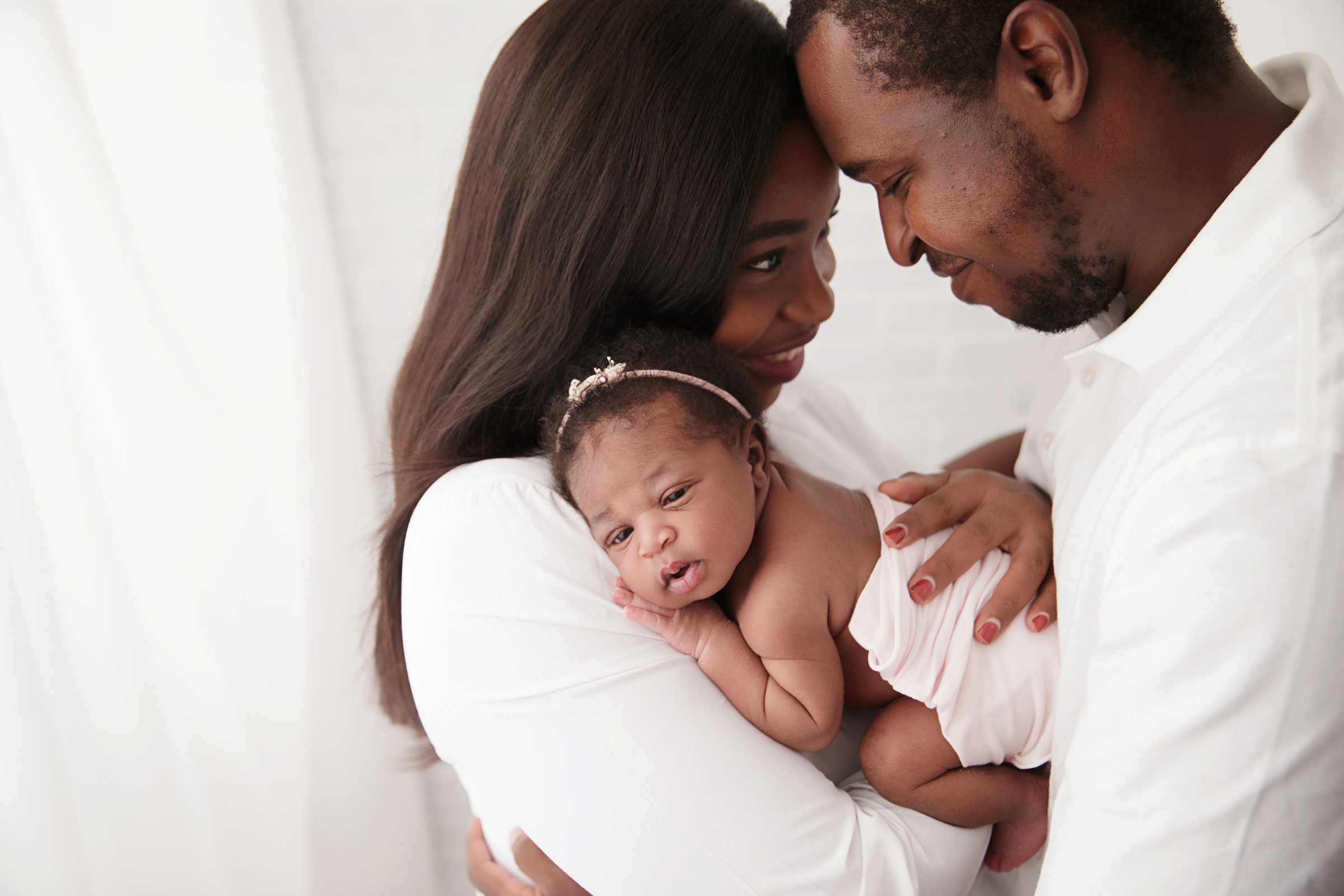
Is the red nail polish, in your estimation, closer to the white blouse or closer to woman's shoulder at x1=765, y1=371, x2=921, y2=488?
the white blouse

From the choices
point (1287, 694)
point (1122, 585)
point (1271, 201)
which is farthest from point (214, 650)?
point (1271, 201)

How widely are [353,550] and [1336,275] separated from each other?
2.06m

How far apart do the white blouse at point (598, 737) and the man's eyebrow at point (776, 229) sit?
0.56 m

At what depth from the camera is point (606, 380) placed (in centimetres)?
127

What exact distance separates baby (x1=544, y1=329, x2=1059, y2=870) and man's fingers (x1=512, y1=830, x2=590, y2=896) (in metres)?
0.38

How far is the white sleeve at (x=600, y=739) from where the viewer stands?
3.33ft

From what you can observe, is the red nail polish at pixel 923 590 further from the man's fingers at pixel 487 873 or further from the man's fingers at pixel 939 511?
the man's fingers at pixel 487 873

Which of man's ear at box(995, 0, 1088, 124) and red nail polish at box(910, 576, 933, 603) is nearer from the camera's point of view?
man's ear at box(995, 0, 1088, 124)

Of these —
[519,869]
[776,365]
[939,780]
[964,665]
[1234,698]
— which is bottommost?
[519,869]

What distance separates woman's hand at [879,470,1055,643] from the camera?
1197 millimetres

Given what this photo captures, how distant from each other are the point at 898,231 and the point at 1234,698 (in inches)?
29.8

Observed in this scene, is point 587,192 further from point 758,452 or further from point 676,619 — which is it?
point 676,619

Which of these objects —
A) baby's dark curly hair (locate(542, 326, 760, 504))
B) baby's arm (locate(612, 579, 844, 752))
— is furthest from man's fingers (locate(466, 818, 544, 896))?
baby's dark curly hair (locate(542, 326, 760, 504))

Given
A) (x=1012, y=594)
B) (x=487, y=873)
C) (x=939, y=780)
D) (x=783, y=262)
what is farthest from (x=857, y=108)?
(x=487, y=873)
